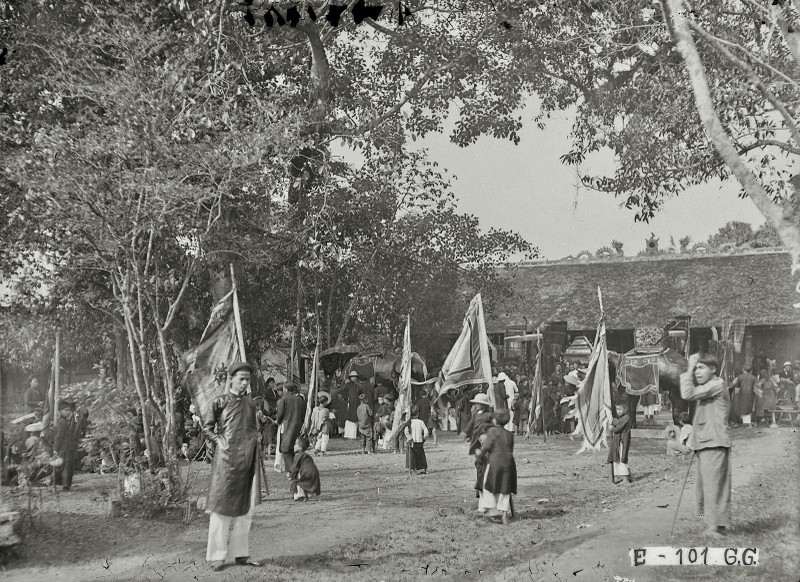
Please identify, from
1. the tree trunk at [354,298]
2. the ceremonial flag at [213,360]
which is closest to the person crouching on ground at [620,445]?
the ceremonial flag at [213,360]

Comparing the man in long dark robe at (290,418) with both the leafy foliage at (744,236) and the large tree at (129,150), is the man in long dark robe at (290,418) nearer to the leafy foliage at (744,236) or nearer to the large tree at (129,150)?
the large tree at (129,150)

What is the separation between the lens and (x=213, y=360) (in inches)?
396

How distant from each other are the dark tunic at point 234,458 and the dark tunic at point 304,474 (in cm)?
387

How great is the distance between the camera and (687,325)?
23.2 m

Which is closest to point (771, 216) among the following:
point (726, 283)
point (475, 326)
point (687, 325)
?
point (475, 326)

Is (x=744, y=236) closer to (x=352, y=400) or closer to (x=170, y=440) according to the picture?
(x=352, y=400)

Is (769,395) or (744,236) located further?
(744,236)

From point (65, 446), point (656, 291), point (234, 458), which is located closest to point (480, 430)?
point (234, 458)

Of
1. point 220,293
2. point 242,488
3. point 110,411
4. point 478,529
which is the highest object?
point 220,293

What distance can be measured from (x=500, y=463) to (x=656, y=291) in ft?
73.3

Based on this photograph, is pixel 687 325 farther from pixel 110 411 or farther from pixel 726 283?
pixel 110 411

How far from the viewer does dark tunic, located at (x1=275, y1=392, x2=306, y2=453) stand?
12.5 metres

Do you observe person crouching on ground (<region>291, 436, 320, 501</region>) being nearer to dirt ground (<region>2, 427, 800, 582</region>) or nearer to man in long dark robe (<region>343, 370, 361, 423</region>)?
dirt ground (<region>2, 427, 800, 582</region>)

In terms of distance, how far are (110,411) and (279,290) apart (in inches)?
428
